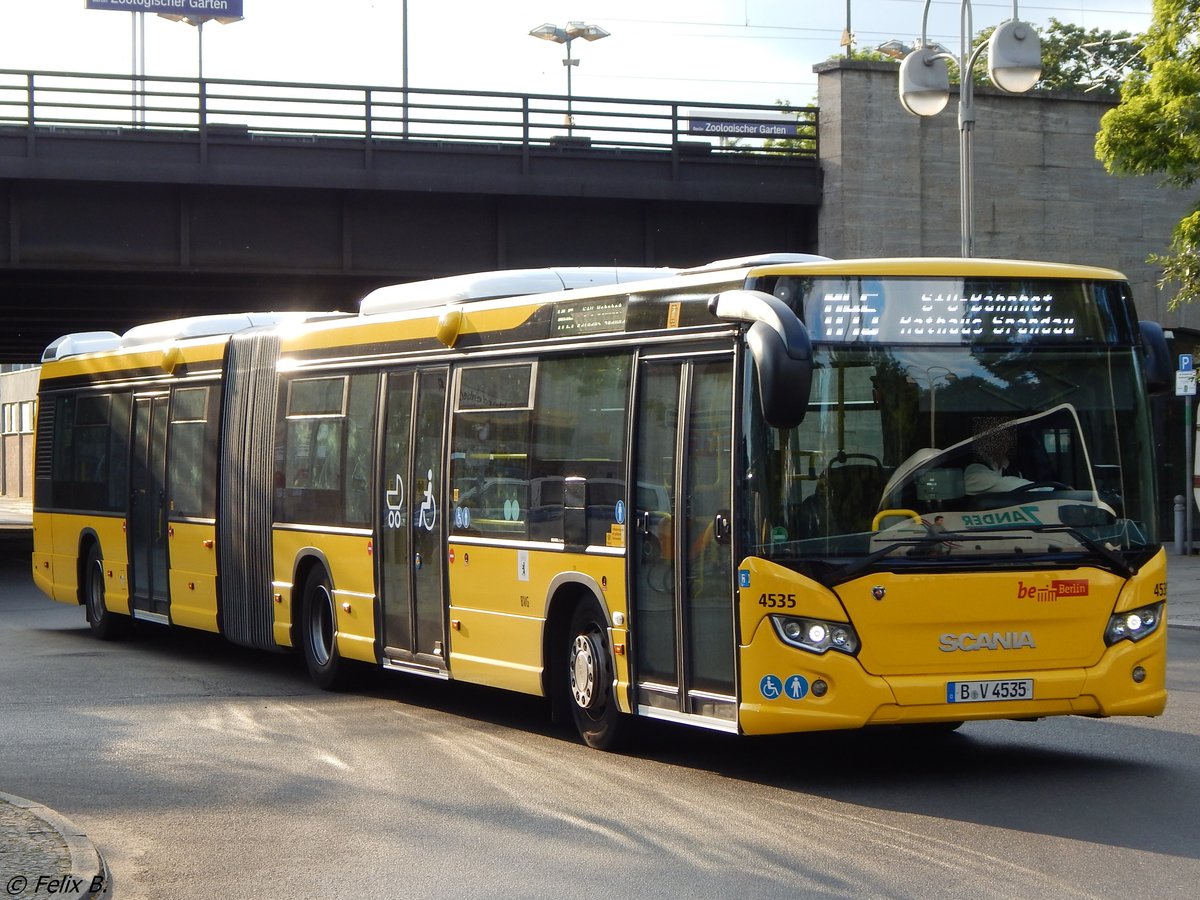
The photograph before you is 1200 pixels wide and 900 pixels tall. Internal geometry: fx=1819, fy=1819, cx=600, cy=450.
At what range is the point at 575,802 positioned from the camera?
875 centimetres

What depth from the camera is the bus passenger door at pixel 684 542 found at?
30.2 feet

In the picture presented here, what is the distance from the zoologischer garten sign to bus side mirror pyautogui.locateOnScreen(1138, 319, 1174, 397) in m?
42.5

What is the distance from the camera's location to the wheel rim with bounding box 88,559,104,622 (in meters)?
18.9

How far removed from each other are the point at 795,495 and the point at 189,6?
43.5 m

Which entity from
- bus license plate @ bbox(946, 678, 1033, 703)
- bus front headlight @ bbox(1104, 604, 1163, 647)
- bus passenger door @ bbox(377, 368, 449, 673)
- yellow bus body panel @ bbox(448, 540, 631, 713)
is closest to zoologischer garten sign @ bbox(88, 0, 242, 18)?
bus passenger door @ bbox(377, 368, 449, 673)

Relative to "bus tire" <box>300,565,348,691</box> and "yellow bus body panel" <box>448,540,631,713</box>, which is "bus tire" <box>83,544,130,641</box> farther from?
"yellow bus body panel" <box>448,540,631,713</box>

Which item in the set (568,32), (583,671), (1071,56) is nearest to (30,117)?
(583,671)

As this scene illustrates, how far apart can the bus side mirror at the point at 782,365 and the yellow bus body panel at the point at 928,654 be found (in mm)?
871

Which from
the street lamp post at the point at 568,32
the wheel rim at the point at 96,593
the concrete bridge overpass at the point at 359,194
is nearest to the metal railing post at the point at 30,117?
the concrete bridge overpass at the point at 359,194

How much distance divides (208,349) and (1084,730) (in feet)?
29.1

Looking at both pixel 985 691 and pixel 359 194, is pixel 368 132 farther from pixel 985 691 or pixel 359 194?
pixel 985 691

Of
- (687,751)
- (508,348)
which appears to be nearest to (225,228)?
(508,348)

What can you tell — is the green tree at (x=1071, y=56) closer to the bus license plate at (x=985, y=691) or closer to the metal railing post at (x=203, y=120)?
the metal railing post at (x=203, y=120)

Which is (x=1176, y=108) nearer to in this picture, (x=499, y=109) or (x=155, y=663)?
(x=499, y=109)
